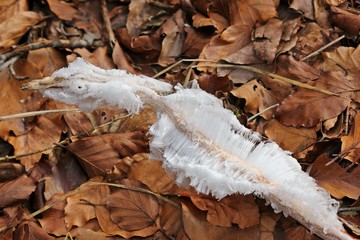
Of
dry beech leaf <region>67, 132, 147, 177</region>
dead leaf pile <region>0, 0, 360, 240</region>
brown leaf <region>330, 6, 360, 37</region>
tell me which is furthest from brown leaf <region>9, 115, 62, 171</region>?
brown leaf <region>330, 6, 360, 37</region>

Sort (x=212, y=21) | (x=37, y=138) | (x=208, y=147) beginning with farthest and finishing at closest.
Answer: (x=212, y=21) < (x=37, y=138) < (x=208, y=147)

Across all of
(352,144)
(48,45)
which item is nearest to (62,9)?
(48,45)

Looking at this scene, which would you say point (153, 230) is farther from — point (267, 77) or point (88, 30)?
point (88, 30)

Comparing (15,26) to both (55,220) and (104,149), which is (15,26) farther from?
(55,220)

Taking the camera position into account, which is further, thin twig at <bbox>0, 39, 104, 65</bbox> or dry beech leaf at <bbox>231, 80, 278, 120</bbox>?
thin twig at <bbox>0, 39, 104, 65</bbox>

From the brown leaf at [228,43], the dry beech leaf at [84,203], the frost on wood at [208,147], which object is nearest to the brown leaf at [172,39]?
the brown leaf at [228,43]

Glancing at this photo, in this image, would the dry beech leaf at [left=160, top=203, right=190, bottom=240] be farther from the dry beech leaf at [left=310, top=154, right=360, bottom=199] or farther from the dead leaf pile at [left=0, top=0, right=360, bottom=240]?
the dry beech leaf at [left=310, top=154, right=360, bottom=199]

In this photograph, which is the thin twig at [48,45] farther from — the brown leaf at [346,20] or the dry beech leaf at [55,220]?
the brown leaf at [346,20]
